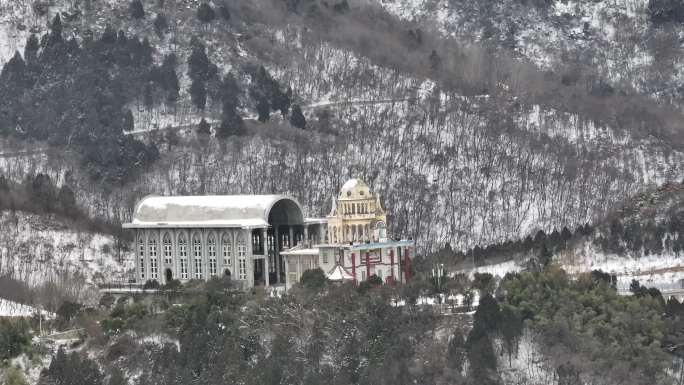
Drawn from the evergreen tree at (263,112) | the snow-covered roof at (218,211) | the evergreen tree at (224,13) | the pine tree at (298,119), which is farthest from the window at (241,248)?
the evergreen tree at (224,13)

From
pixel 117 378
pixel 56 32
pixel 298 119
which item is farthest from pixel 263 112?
pixel 117 378

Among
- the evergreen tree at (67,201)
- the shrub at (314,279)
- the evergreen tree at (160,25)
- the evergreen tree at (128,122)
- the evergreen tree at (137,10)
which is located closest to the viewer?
the shrub at (314,279)

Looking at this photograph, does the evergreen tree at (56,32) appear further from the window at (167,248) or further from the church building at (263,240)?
the window at (167,248)

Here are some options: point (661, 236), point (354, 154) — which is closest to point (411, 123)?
point (354, 154)

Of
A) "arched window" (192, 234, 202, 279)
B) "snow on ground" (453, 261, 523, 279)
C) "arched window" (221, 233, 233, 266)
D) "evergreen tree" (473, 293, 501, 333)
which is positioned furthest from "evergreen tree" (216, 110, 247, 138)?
"evergreen tree" (473, 293, 501, 333)

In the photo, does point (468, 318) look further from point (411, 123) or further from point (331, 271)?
point (411, 123)
